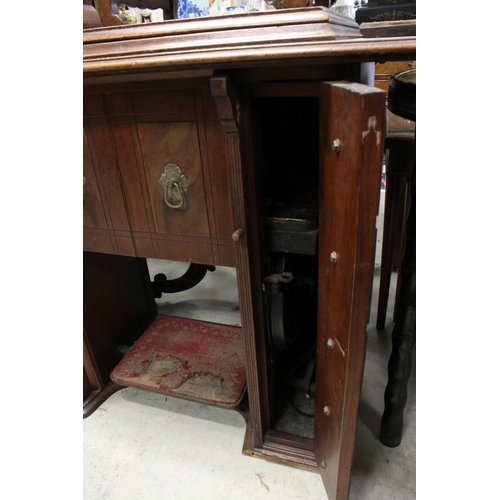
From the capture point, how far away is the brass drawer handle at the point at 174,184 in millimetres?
869

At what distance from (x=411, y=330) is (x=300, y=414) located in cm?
44

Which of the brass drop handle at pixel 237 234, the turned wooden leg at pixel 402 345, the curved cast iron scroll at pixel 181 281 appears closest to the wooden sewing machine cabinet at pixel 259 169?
the brass drop handle at pixel 237 234

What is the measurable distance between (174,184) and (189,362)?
69cm

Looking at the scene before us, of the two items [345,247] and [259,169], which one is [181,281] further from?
[345,247]

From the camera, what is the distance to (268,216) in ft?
2.91

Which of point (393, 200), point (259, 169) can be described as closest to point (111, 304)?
point (259, 169)

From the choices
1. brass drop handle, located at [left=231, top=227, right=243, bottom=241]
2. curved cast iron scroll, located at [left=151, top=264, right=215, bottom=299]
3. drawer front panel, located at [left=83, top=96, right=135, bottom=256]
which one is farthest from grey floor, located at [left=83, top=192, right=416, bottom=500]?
brass drop handle, located at [left=231, top=227, right=243, bottom=241]

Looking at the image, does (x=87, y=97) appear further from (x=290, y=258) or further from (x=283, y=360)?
(x=283, y=360)

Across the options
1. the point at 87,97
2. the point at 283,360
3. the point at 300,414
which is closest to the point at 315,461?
the point at 300,414

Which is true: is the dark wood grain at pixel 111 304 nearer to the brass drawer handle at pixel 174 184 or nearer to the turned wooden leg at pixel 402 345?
the brass drawer handle at pixel 174 184

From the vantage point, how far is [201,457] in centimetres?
115

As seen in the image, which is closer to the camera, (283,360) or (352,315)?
(352,315)

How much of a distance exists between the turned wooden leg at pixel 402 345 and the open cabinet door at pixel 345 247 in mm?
293

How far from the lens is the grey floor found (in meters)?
1.04
